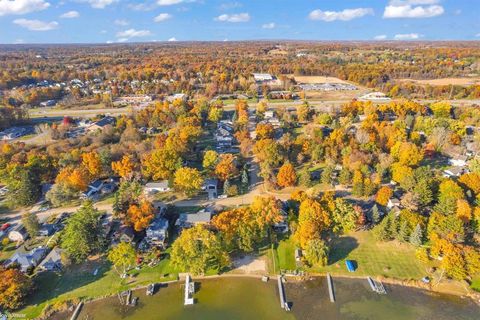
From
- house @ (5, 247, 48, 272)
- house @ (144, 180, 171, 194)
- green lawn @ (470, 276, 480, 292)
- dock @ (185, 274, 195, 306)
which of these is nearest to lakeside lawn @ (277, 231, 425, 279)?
green lawn @ (470, 276, 480, 292)

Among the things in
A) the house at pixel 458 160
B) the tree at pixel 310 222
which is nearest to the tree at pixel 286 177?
the tree at pixel 310 222

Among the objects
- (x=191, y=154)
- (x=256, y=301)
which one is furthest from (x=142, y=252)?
(x=191, y=154)

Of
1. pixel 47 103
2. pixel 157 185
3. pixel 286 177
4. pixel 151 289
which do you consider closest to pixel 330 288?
pixel 286 177

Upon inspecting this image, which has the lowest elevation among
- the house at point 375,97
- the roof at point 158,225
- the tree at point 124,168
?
the roof at point 158,225

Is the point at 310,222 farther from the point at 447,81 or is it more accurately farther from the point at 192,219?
the point at 447,81

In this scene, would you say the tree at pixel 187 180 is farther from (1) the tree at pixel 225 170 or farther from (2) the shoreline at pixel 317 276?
(2) the shoreline at pixel 317 276

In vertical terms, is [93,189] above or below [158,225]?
above

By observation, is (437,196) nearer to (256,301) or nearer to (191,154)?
(256,301)
